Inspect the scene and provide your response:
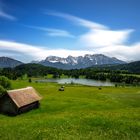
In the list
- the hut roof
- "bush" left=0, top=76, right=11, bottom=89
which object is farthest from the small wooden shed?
"bush" left=0, top=76, right=11, bottom=89

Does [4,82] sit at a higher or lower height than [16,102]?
higher

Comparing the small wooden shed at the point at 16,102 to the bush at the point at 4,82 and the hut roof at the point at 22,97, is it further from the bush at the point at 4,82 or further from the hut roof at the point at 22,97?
Answer: the bush at the point at 4,82

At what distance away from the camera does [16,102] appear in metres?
53.3

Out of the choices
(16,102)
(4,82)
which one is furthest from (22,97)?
(4,82)

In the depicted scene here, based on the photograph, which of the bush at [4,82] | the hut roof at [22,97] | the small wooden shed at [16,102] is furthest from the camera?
the bush at [4,82]

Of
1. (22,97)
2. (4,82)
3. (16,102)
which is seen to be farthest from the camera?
(4,82)

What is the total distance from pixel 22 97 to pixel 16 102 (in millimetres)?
3596

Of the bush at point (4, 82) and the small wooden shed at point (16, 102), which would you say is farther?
the bush at point (4, 82)

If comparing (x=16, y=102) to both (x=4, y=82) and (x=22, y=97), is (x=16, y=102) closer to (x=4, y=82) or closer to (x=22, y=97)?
(x=22, y=97)

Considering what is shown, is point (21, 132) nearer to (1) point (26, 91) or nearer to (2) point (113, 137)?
(2) point (113, 137)

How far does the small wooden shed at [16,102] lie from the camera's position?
175ft

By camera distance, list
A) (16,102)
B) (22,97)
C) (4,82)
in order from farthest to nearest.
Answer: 1. (4,82)
2. (22,97)
3. (16,102)

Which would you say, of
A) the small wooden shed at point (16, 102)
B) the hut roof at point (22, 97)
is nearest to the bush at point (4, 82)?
the hut roof at point (22, 97)

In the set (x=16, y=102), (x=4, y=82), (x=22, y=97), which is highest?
(x=4, y=82)
